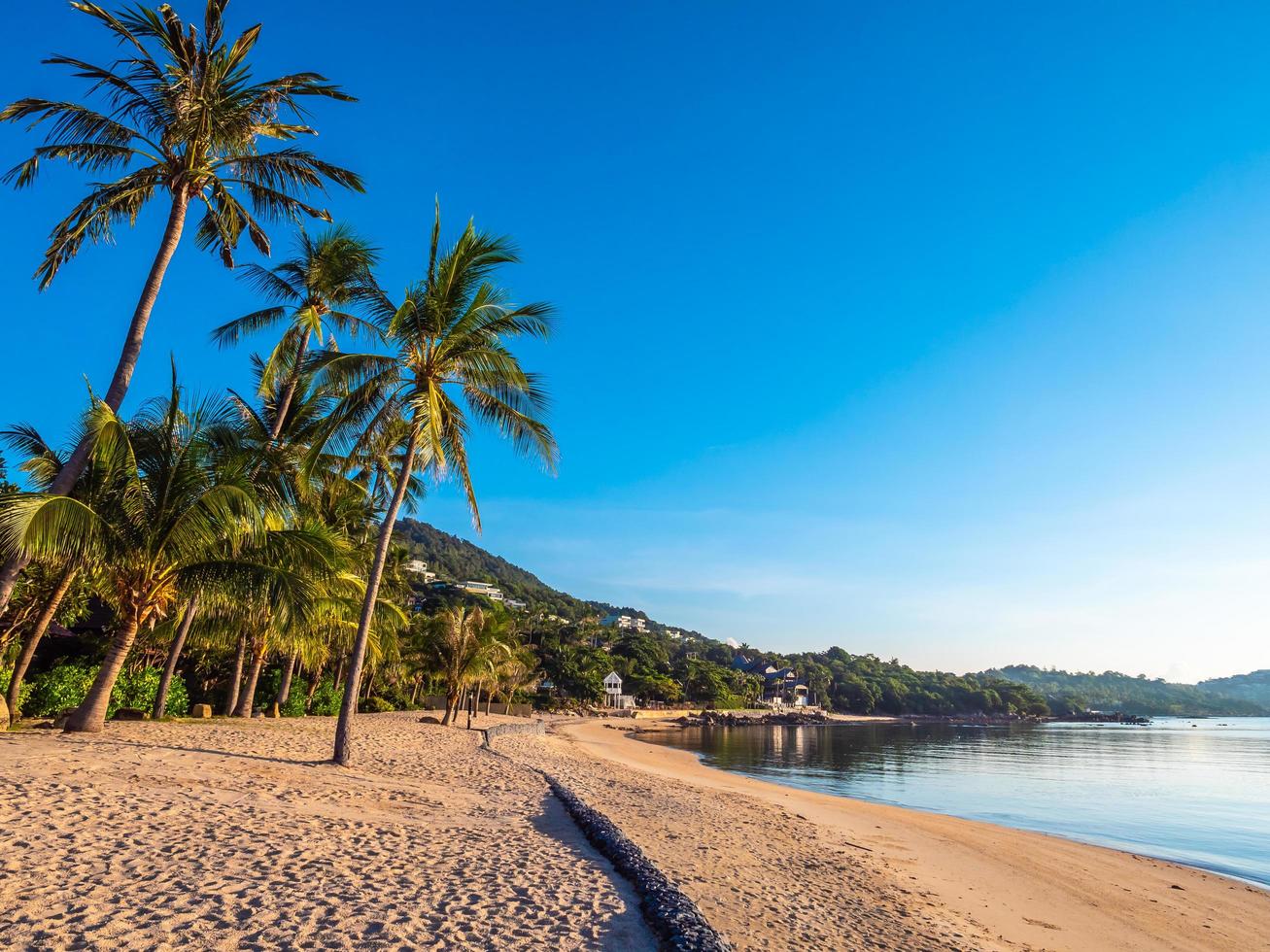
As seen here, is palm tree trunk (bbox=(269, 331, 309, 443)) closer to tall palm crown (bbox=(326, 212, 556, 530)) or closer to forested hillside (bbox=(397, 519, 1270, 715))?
tall palm crown (bbox=(326, 212, 556, 530))

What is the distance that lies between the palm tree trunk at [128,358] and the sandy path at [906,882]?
10910 mm

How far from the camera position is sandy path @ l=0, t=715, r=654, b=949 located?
15.6ft

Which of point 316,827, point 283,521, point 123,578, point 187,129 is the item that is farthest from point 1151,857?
point 187,129

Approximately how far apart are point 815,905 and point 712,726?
74.5 metres

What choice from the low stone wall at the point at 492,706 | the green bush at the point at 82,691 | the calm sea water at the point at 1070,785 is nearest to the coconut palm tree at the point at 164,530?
the green bush at the point at 82,691

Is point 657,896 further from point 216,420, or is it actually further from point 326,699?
point 326,699

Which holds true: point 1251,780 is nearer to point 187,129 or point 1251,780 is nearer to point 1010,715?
point 187,129

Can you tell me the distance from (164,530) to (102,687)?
11.0ft

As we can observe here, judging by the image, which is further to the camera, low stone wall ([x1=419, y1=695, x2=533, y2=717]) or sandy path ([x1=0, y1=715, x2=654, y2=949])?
low stone wall ([x1=419, y1=695, x2=533, y2=717])

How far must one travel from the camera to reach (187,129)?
41.7 ft

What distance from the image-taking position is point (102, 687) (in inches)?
510

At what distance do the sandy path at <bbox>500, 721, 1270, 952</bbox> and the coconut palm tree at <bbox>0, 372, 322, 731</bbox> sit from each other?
867 centimetres

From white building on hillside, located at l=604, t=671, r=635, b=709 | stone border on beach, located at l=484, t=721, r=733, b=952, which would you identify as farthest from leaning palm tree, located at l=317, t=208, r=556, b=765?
white building on hillside, located at l=604, t=671, r=635, b=709

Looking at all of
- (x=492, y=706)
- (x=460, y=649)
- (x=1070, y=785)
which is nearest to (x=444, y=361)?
(x=460, y=649)
